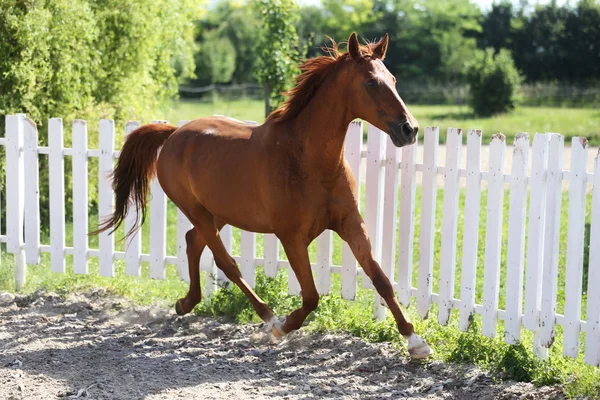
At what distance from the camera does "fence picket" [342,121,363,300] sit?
244 inches

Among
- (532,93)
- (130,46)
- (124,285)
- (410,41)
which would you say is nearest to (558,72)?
(532,93)

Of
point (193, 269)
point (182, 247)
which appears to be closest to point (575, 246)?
point (193, 269)

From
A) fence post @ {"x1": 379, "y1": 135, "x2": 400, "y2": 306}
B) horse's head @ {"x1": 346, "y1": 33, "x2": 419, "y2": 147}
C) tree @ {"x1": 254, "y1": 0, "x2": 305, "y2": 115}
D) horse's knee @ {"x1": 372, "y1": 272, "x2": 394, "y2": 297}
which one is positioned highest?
tree @ {"x1": 254, "y1": 0, "x2": 305, "y2": 115}

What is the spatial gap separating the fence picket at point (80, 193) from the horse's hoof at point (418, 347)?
3277 millimetres

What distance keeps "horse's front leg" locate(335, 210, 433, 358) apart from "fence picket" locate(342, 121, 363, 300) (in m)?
0.89

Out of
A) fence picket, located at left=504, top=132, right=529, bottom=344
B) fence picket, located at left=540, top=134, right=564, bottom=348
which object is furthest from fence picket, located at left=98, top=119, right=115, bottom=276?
fence picket, located at left=540, top=134, right=564, bottom=348

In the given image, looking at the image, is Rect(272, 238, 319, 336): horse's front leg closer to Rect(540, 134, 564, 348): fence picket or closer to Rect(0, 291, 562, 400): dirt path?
Rect(0, 291, 562, 400): dirt path

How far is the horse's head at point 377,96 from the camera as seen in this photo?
4.68 m

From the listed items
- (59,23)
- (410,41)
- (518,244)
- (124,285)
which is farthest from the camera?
(410,41)

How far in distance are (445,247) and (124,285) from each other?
121 inches

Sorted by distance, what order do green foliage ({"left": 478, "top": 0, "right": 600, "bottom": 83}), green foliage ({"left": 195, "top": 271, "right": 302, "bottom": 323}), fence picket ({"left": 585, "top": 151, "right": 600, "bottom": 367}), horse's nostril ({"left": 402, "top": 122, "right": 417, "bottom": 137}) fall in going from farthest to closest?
1. green foliage ({"left": 478, "top": 0, "right": 600, "bottom": 83})
2. green foliage ({"left": 195, "top": 271, "right": 302, "bottom": 323})
3. fence picket ({"left": 585, "top": 151, "right": 600, "bottom": 367})
4. horse's nostril ({"left": 402, "top": 122, "right": 417, "bottom": 137})

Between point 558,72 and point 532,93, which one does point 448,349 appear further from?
point 558,72

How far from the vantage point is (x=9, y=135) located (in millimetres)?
7277

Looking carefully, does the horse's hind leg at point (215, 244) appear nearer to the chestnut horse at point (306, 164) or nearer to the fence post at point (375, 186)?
the chestnut horse at point (306, 164)
